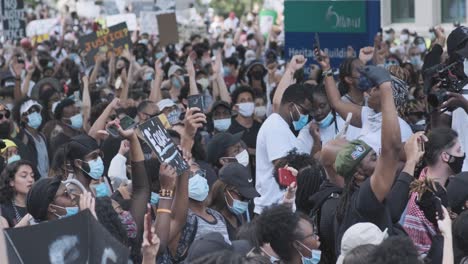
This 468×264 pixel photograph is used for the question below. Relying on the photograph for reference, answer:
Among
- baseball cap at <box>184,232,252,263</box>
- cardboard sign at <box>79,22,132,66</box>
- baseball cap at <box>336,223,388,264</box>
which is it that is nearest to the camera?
baseball cap at <box>336,223,388,264</box>

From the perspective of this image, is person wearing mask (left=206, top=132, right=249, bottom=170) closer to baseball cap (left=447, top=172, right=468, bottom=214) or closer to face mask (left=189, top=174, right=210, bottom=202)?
face mask (left=189, top=174, right=210, bottom=202)

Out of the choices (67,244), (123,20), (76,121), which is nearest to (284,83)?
(76,121)

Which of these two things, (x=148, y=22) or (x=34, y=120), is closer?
(x=34, y=120)

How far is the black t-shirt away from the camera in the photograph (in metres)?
11.9

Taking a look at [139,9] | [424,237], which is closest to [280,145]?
[424,237]

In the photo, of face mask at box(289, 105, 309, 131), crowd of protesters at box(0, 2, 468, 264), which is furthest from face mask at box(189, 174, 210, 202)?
face mask at box(289, 105, 309, 131)

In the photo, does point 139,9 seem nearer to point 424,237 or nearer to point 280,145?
point 280,145

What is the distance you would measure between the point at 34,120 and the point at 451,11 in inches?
551

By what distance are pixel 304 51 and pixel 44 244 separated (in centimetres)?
892

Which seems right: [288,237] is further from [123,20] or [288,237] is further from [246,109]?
[123,20]

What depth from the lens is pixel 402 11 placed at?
25.0 meters

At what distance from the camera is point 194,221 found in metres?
7.02

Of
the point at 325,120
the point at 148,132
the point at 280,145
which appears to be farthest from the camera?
the point at 325,120

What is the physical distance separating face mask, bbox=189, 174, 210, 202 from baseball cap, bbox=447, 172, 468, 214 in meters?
1.45
